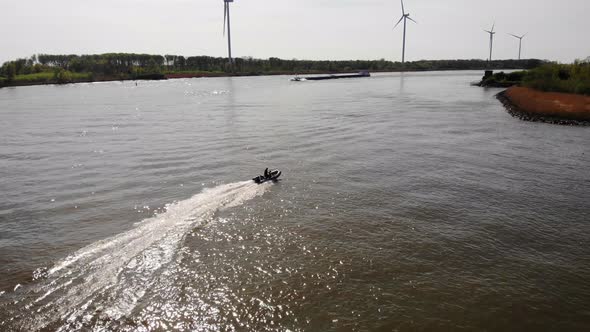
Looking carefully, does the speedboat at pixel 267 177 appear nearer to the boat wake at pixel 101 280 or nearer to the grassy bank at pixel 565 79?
the boat wake at pixel 101 280

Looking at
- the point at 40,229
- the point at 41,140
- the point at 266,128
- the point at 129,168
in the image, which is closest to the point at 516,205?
the point at 40,229

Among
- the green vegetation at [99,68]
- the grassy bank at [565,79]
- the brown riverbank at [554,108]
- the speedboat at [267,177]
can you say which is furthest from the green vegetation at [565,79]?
the green vegetation at [99,68]

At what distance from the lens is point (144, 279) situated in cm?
860

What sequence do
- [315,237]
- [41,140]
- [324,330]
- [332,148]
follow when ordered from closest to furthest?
[324,330], [315,237], [332,148], [41,140]

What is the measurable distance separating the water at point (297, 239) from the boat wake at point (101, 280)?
0.13 ft

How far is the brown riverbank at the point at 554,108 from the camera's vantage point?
107 ft

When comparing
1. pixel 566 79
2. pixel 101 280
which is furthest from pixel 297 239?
pixel 566 79

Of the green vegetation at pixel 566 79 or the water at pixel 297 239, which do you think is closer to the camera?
the water at pixel 297 239

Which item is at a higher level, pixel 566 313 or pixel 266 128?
pixel 266 128

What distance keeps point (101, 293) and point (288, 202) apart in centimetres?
705

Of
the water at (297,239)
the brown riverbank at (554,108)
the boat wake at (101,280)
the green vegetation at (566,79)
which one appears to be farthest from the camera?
the green vegetation at (566,79)

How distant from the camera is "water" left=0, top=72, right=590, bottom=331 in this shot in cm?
757

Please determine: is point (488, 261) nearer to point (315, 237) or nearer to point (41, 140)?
point (315, 237)

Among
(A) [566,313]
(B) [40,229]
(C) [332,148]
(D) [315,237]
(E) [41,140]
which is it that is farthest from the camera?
(E) [41,140]
